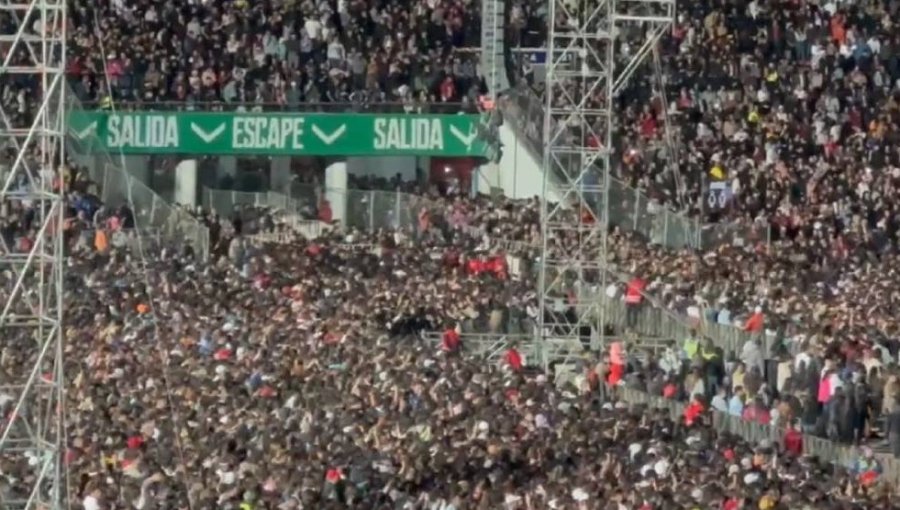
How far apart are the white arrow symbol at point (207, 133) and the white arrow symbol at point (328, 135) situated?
4.68 ft

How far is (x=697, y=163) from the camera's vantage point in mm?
50281

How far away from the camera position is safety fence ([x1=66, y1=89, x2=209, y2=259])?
47750mm

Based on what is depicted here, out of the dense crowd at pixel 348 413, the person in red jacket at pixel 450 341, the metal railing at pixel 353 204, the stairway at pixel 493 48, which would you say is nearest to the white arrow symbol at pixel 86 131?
the metal railing at pixel 353 204

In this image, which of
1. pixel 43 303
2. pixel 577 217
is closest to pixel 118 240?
pixel 577 217

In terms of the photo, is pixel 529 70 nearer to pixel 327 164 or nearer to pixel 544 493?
pixel 327 164

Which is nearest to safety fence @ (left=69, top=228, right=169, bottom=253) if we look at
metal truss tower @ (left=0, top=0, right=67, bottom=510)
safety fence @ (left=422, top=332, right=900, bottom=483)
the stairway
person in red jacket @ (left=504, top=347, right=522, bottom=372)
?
safety fence @ (left=422, top=332, right=900, bottom=483)

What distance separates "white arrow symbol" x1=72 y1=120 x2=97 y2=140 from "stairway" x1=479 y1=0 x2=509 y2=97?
6.21 metres

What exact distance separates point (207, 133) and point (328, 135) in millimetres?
1857

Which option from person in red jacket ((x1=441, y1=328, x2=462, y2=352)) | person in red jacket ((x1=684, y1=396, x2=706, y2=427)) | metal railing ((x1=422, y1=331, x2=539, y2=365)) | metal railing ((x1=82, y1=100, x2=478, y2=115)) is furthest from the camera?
metal railing ((x1=82, y1=100, x2=478, y2=115))

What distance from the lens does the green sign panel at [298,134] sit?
170 feet

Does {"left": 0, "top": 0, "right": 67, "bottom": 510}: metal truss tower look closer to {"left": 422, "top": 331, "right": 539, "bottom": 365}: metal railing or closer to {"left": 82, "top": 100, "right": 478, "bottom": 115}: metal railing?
{"left": 422, "top": 331, "right": 539, "bottom": 365}: metal railing

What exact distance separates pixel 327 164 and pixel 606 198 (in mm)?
12605

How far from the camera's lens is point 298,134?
52.5 metres

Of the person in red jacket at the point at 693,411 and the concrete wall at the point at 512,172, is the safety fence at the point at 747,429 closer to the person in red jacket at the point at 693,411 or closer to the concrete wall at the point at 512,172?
the person in red jacket at the point at 693,411
